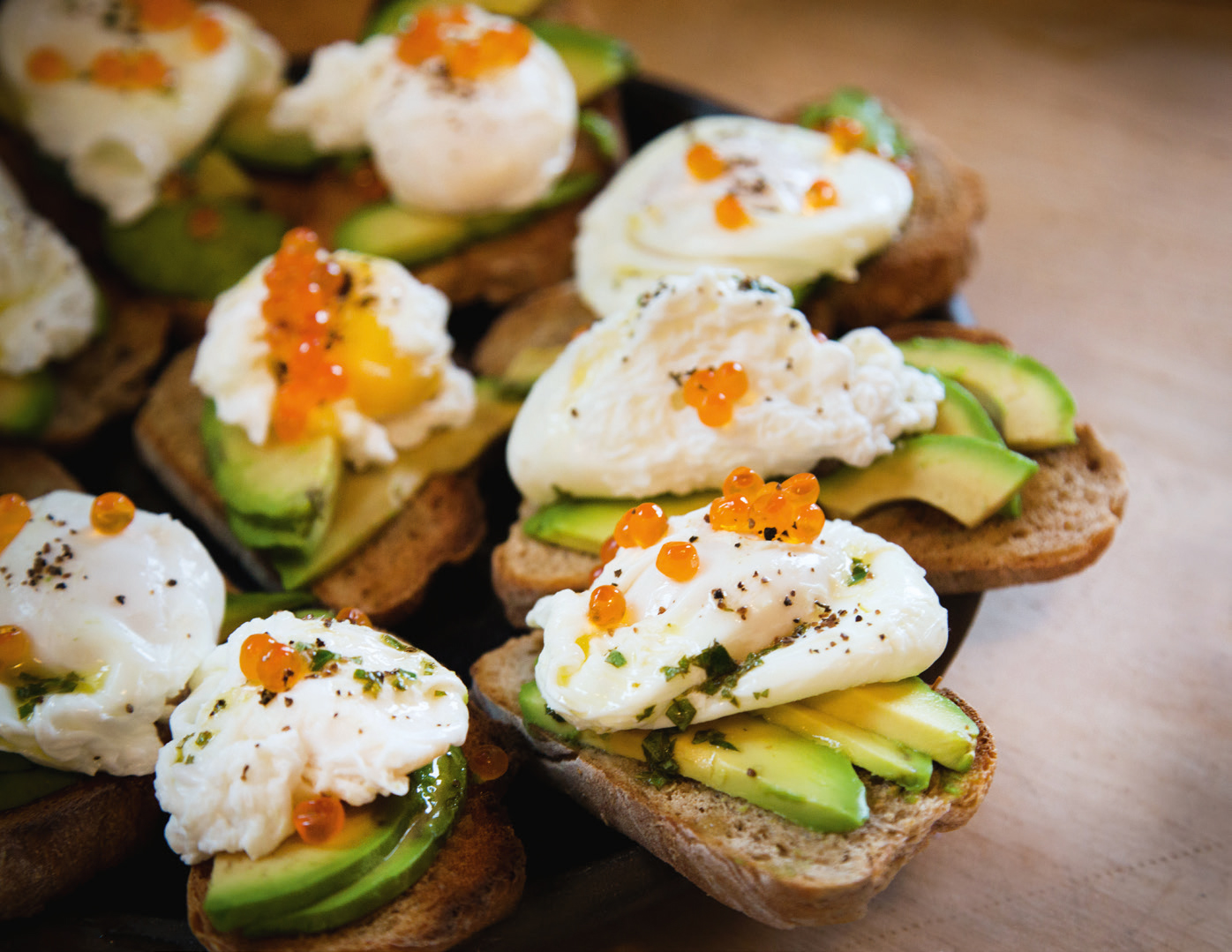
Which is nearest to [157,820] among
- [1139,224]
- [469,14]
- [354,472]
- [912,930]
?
[354,472]

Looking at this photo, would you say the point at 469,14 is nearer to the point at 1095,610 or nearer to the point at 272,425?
the point at 272,425

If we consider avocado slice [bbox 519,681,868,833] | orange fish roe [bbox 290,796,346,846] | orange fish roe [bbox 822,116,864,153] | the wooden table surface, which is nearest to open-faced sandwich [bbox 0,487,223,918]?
orange fish roe [bbox 290,796,346,846]

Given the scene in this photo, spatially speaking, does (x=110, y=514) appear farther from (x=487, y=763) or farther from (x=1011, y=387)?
(x=1011, y=387)

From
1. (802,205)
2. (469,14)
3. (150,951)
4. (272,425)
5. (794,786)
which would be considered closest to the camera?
(794,786)

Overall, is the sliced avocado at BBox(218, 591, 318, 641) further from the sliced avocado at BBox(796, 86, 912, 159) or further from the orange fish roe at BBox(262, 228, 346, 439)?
the sliced avocado at BBox(796, 86, 912, 159)

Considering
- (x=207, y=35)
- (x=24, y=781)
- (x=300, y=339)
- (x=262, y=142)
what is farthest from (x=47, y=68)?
(x=24, y=781)

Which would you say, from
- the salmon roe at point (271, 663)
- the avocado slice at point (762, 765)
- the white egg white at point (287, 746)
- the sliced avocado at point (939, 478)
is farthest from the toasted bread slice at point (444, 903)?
the sliced avocado at point (939, 478)
